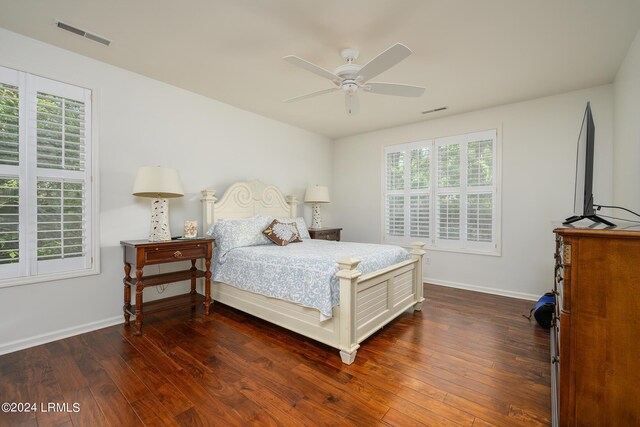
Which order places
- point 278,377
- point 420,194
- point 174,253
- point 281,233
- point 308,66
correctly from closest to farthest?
point 278,377 → point 308,66 → point 174,253 → point 281,233 → point 420,194

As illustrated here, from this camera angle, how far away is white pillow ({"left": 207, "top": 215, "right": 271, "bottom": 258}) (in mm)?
3389

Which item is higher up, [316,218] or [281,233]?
[316,218]

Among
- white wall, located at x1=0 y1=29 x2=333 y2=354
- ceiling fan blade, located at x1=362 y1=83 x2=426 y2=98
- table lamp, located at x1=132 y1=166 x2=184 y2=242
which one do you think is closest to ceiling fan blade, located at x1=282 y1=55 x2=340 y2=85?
ceiling fan blade, located at x1=362 y1=83 x2=426 y2=98

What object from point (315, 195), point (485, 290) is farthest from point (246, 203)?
point (485, 290)

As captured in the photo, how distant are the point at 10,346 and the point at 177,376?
1.60 meters

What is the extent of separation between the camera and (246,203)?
412 centimetres

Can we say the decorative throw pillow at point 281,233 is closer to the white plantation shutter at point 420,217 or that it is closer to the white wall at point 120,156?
the white wall at point 120,156

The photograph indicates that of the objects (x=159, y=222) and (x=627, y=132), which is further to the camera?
(x=159, y=222)

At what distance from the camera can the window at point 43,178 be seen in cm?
243

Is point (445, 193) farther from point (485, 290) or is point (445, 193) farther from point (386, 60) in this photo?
point (386, 60)

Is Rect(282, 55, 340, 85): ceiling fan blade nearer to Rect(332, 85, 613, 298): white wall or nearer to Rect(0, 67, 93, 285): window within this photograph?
Rect(0, 67, 93, 285): window

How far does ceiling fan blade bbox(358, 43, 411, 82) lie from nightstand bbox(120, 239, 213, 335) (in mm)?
2356

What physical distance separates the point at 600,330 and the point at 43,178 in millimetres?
4106

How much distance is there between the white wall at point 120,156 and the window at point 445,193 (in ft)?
7.94
